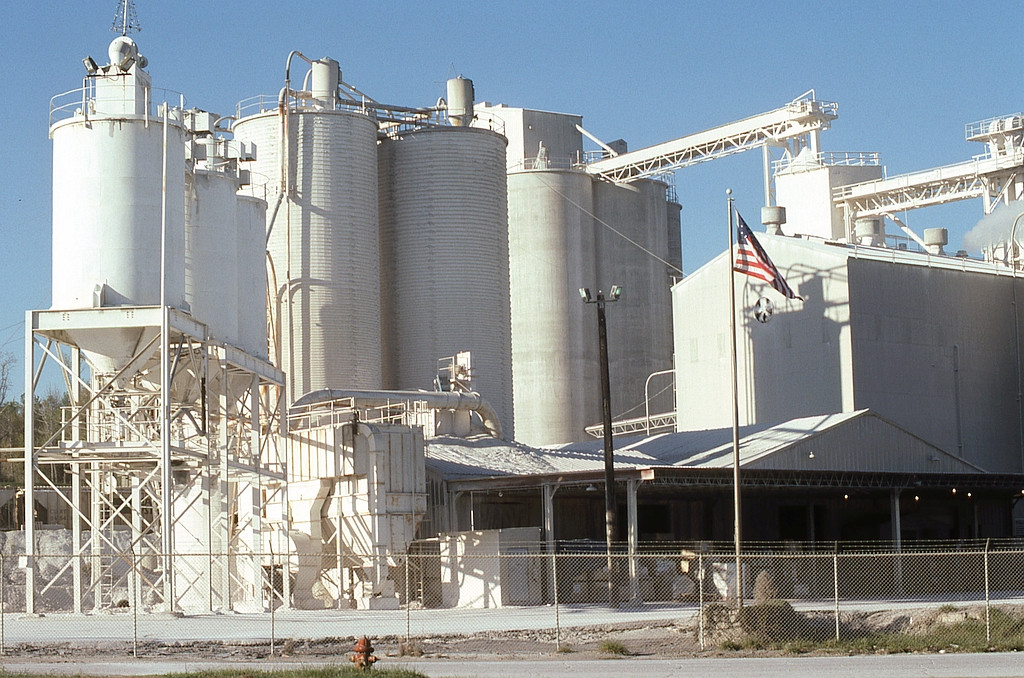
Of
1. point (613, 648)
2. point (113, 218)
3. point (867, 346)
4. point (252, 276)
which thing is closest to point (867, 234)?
point (867, 346)

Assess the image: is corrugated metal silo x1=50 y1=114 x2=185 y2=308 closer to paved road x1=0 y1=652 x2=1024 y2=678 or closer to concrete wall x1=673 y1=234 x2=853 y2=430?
paved road x1=0 y1=652 x2=1024 y2=678

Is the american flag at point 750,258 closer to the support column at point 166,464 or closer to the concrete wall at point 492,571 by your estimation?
the concrete wall at point 492,571

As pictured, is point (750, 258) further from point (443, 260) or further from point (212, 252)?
point (443, 260)

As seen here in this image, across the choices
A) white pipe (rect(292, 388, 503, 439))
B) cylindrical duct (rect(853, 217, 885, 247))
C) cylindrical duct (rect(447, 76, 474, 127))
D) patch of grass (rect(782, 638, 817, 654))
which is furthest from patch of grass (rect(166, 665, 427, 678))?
cylindrical duct (rect(853, 217, 885, 247))

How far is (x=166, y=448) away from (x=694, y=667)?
16481 millimetres

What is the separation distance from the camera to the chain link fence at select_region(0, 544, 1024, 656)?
27.5 meters

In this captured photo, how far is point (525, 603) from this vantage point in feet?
132

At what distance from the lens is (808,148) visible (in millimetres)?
73375

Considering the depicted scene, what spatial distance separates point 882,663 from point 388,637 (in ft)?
32.7

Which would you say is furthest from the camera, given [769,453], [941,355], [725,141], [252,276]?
[725,141]

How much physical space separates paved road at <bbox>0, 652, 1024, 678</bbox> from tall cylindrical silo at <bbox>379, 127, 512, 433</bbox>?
32.0 m

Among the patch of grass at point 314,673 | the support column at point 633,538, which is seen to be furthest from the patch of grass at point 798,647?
the support column at point 633,538

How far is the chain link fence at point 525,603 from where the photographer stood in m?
27.5

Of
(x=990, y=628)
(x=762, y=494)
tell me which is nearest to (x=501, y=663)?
(x=990, y=628)
